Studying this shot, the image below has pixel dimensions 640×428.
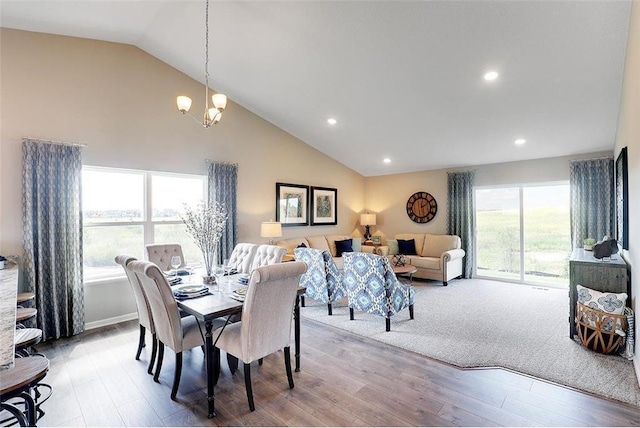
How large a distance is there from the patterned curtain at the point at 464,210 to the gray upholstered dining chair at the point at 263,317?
534 centimetres

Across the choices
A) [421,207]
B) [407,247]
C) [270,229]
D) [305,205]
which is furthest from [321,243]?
[421,207]

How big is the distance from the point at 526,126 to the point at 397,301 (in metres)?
3.43

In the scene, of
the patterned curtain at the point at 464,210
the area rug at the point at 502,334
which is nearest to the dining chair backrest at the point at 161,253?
the area rug at the point at 502,334

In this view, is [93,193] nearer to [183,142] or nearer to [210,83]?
[183,142]

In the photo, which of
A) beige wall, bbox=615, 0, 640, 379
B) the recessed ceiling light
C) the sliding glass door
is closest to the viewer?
beige wall, bbox=615, 0, 640, 379

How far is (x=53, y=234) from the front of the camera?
354 cm

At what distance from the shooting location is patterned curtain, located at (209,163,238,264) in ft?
16.4

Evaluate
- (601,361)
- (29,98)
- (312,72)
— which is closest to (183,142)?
(29,98)

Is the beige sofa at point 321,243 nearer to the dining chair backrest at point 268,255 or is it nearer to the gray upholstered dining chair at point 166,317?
the dining chair backrest at point 268,255

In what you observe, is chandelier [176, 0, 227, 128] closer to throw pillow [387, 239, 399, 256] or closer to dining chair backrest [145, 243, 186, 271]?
dining chair backrest [145, 243, 186, 271]

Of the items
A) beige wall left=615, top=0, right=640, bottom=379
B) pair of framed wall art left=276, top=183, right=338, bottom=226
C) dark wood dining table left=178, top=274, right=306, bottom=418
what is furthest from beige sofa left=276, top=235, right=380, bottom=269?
beige wall left=615, top=0, right=640, bottom=379

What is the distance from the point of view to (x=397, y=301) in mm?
3805

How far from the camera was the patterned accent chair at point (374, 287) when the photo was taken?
12.3 ft

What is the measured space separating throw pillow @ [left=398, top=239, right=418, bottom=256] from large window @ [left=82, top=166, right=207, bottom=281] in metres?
4.34
